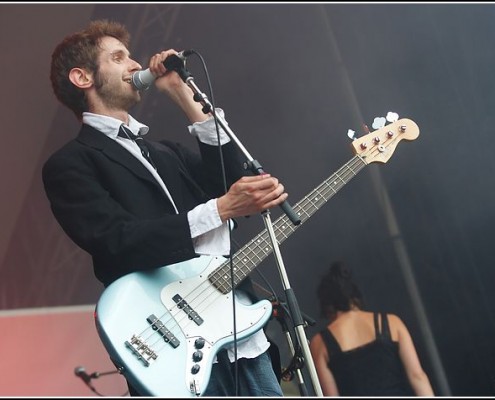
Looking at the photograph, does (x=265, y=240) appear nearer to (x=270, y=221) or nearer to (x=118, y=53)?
(x=270, y=221)

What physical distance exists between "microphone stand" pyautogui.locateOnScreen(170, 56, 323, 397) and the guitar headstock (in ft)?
1.73

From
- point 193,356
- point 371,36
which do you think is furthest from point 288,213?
point 371,36

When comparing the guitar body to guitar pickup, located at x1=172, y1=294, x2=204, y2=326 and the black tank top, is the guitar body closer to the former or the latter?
guitar pickup, located at x1=172, y1=294, x2=204, y2=326

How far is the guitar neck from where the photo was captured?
5.30ft

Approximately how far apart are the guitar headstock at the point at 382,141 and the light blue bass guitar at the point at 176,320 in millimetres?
446

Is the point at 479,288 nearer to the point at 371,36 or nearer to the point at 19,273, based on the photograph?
the point at 371,36

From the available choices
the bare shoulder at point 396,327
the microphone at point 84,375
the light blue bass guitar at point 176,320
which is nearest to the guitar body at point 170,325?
the light blue bass guitar at point 176,320

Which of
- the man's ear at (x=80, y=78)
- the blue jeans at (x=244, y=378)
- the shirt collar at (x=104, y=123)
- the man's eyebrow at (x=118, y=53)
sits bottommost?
the blue jeans at (x=244, y=378)

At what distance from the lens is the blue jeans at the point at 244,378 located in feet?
4.97

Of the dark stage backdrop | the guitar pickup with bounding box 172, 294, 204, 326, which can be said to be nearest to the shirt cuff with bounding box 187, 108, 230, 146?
the guitar pickup with bounding box 172, 294, 204, 326

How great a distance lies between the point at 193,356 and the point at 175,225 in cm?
27

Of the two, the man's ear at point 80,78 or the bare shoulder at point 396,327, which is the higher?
the man's ear at point 80,78

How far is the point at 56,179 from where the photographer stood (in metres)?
1.58

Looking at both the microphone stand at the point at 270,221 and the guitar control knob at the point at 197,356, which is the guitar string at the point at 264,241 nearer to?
the guitar control knob at the point at 197,356
